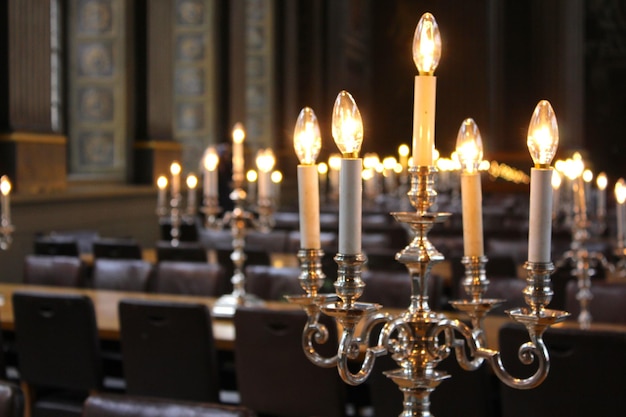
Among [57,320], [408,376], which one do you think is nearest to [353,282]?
[408,376]

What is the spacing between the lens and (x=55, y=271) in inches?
242

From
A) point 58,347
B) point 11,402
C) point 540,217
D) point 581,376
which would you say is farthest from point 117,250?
point 540,217

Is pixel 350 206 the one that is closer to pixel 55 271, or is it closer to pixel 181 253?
pixel 55 271

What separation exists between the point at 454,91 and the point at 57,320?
23.7 meters

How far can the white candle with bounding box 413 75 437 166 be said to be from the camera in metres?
1.63

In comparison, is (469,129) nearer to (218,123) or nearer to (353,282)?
(353,282)

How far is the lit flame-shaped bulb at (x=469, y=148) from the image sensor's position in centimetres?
182

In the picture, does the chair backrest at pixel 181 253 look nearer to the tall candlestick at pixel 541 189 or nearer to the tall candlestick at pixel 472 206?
the tall candlestick at pixel 472 206

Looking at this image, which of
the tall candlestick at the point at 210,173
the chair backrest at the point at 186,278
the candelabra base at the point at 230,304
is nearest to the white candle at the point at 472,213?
the candelabra base at the point at 230,304

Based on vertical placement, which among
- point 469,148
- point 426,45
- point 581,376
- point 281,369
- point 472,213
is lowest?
point 281,369

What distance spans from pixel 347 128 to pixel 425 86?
0.50ft

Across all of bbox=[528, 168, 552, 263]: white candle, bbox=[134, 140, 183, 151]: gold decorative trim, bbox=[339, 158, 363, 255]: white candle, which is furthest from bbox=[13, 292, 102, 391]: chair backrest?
bbox=[134, 140, 183, 151]: gold decorative trim

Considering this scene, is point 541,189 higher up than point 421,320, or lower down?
higher up

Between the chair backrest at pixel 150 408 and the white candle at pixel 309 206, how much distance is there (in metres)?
0.58
